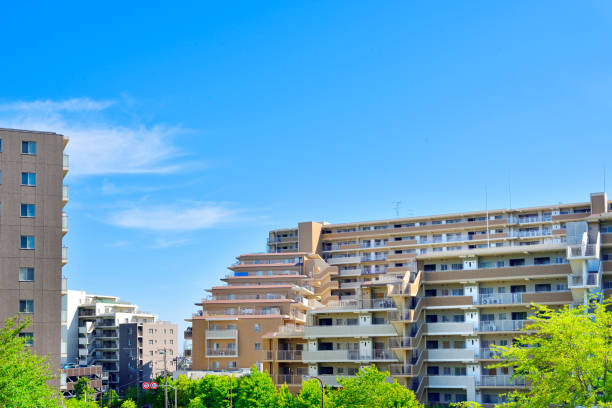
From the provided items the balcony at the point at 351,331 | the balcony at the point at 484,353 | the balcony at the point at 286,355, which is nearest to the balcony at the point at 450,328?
the balcony at the point at 484,353

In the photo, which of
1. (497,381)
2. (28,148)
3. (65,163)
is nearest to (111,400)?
(65,163)

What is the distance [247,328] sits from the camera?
95.2 meters

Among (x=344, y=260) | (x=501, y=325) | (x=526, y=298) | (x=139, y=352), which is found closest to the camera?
(x=526, y=298)

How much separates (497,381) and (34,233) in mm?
42347

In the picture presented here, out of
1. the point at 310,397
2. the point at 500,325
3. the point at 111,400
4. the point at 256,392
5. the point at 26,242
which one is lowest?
the point at 111,400

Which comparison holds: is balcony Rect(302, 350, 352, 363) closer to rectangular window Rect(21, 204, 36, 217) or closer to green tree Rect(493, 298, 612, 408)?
rectangular window Rect(21, 204, 36, 217)

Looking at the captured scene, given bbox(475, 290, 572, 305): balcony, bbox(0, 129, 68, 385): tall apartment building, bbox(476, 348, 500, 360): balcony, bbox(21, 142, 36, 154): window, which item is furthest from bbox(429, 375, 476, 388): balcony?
bbox(21, 142, 36, 154): window

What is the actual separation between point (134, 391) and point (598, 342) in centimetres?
9083

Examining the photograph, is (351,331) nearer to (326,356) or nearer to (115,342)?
(326,356)

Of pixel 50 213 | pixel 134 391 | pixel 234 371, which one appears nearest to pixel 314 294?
pixel 234 371

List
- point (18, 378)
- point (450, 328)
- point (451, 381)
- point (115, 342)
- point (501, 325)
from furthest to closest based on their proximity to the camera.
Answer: point (115, 342) < point (450, 328) < point (451, 381) < point (501, 325) < point (18, 378)

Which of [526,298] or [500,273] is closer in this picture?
[526,298]

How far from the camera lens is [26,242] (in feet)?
217

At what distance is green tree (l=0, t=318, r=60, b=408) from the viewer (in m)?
41.3
